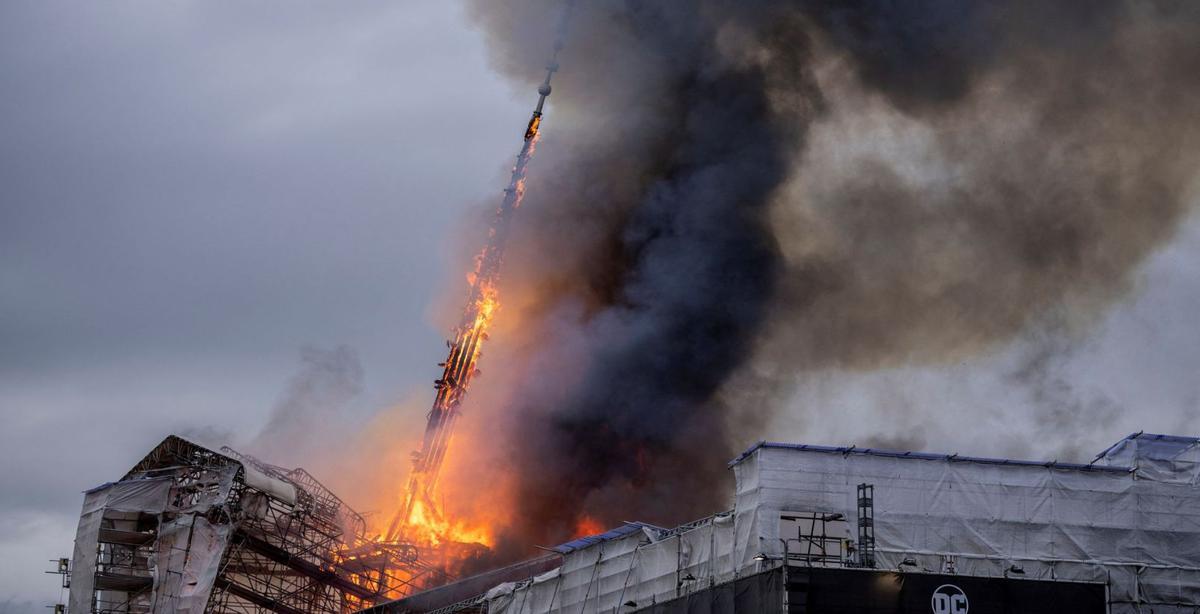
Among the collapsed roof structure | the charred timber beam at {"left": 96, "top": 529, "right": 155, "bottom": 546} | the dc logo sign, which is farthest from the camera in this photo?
the charred timber beam at {"left": 96, "top": 529, "right": 155, "bottom": 546}

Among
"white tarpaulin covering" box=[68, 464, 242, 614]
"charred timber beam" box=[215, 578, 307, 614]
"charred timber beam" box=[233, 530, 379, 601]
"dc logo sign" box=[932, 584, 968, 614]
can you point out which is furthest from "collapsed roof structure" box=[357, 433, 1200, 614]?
"white tarpaulin covering" box=[68, 464, 242, 614]

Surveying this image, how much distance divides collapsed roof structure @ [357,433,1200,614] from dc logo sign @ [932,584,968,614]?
7 cm

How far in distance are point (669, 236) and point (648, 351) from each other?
35.0 feet

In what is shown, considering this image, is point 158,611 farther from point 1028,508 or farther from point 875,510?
point 1028,508

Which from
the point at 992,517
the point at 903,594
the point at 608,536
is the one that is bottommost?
the point at 903,594

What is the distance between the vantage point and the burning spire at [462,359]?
10550 centimetres

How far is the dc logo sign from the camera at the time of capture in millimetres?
67312

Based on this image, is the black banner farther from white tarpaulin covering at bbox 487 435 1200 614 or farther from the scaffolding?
the scaffolding

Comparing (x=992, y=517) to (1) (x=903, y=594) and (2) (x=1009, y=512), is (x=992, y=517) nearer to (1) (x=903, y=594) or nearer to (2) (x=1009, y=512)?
(2) (x=1009, y=512)

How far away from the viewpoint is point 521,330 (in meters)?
116

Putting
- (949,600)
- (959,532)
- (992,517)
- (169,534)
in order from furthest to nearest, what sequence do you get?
(169,534), (992,517), (959,532), (949,600)

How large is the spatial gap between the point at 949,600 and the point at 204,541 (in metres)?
49.7

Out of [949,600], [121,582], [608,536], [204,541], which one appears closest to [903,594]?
[949,600]

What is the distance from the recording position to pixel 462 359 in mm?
108312
